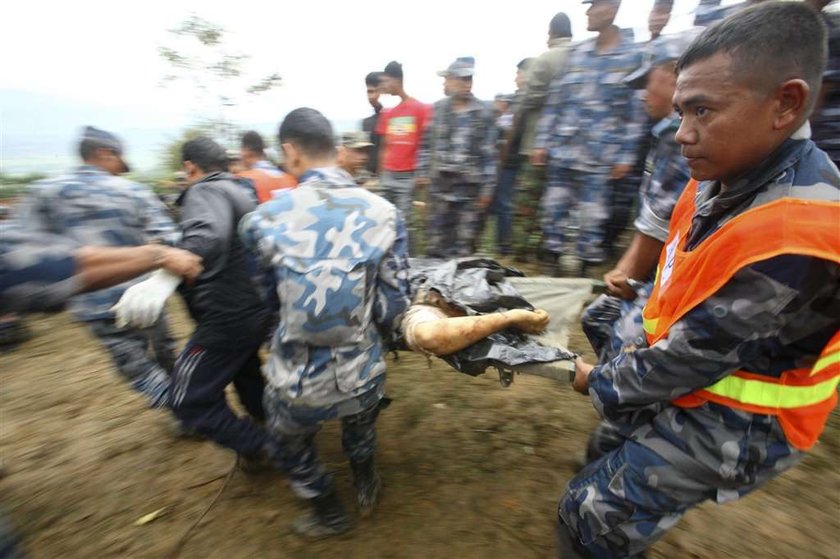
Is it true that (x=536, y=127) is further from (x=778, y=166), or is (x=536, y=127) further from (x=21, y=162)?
(x=21, y=162)

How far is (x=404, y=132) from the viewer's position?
524 centimetres

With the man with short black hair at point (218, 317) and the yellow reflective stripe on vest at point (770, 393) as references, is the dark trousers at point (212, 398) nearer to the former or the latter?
the man with short black hair at point (218, 317)

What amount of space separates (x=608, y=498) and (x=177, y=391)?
6.65ft

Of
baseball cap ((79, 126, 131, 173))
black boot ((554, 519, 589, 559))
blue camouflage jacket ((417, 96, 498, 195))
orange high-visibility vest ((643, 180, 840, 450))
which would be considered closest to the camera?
orange high-visibility vest ((643, 180, 840, 450))

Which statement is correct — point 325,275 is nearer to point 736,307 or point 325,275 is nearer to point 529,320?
point 529,320

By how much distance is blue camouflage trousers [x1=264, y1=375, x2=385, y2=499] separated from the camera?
198 cm

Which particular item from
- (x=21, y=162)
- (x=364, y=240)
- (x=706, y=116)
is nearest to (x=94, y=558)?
(x=364, y=240)

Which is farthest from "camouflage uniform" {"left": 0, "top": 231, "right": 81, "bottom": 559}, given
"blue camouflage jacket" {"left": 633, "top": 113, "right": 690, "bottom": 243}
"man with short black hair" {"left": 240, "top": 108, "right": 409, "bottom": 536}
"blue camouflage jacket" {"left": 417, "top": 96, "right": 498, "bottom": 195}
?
"blue camouflage jacket" {"left": 417, "top": 96, "right": 498, "bottom": 195}

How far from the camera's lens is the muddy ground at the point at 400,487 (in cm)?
222

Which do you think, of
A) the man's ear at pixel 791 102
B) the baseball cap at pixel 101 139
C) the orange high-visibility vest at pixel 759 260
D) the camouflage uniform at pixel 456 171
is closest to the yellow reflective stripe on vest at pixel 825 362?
the orange high-visibility vest at pixel 759 260

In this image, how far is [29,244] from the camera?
141cm

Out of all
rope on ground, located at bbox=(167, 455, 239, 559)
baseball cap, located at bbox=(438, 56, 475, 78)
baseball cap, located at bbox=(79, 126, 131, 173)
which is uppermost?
baseball cap, located at bbox=(438, 56, 475, 78)

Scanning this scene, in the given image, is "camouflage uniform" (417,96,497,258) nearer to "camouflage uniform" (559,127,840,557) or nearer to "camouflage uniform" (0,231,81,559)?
"camouflage uniform" (559,127,840,557)

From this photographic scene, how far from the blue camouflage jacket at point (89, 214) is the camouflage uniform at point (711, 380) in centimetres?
253
